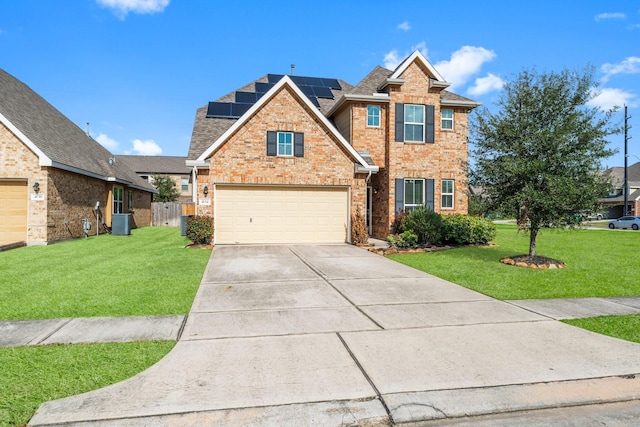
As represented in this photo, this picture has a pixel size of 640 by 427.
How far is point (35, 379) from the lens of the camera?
3705mm

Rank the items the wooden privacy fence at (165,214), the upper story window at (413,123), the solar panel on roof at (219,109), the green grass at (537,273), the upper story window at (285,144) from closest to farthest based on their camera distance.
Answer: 1. the green grass at (537,273)
2. the upper story window at (285,144)
3. the upper story window at (413,123)
4. the solar panel on roof at (219,109)
5. the wooden privacy fence at (165,214)

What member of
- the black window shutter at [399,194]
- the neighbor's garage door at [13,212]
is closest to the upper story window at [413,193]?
the black window shutter at [399,194]

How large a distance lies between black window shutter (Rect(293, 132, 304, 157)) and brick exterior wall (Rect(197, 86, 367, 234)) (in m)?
0.15

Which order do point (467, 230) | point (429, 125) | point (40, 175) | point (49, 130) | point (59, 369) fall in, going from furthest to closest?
point (49, 130) < point (429, 125) < point (467, 230) < point (40, 175) < point (59, 369)

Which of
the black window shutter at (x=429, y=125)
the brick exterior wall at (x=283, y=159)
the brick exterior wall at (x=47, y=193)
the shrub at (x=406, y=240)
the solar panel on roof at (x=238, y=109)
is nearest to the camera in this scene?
the shrub at (x=406, y=240)

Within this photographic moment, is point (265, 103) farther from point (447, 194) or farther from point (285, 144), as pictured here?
point (447, 194)

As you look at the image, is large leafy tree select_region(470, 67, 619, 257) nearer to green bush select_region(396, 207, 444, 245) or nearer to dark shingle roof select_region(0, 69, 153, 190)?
green bush select_region(396, 207, 444, 245)

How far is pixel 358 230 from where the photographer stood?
615 inches

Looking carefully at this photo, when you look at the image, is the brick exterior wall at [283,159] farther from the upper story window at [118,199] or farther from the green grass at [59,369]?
the green grass at [59,369]

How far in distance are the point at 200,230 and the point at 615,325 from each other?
12.6m

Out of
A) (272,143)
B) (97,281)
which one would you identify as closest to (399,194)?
(272,143)

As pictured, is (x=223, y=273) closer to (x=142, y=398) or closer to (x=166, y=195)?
(x=142, y=398)

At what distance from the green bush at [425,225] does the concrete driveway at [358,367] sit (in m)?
7.39

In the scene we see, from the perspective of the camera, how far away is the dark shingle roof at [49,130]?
1535 centimetres
